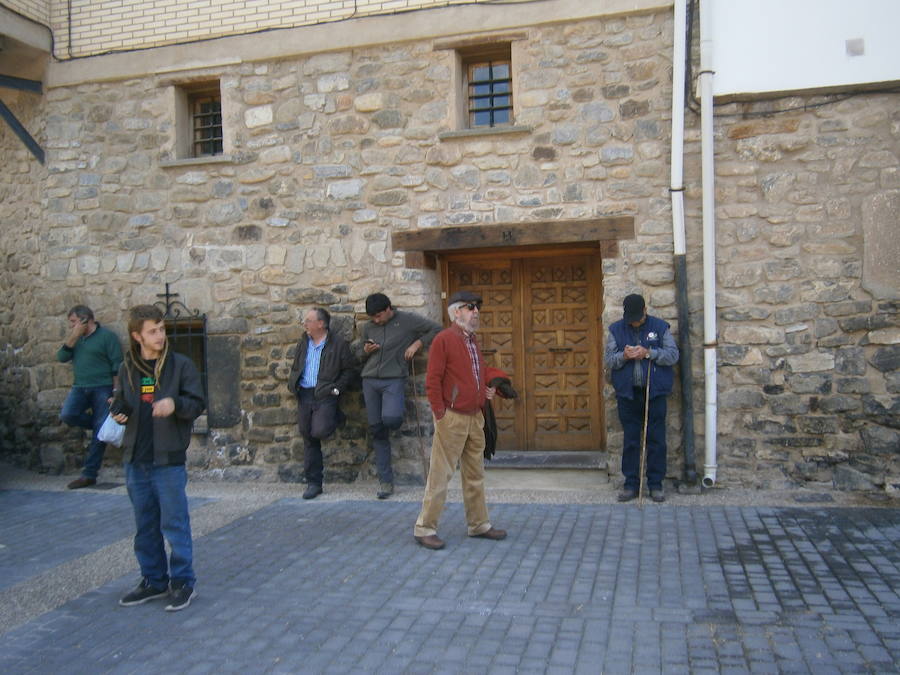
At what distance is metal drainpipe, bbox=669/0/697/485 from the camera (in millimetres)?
6969

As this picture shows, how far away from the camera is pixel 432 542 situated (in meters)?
5.50

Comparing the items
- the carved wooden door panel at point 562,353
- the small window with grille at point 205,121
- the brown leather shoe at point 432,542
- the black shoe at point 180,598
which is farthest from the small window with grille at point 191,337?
the black shoe at point 180,598

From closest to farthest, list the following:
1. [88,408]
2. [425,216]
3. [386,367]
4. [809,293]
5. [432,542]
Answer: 1. [432,542]
2. [809,293]
3. [386,367]
4. [425,216]
5. [88,408]

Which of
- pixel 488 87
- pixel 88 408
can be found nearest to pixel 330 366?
pixel 88 408

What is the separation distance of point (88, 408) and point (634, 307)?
5366 millimetres

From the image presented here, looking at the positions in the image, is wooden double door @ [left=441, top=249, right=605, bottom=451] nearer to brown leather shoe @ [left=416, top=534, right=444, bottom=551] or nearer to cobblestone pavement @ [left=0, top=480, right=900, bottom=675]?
cobblestone pavement @ [left=0, top=480, right=900, bottom=675]

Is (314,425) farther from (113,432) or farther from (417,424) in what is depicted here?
(113,432)

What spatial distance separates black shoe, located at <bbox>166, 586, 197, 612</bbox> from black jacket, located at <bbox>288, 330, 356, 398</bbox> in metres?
2.96

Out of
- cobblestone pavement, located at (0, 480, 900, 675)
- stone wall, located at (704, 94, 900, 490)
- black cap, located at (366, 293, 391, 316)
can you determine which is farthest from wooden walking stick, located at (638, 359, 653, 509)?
black cap, located at (366, 293, 391, 316)

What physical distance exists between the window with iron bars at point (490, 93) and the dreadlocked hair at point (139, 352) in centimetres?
423

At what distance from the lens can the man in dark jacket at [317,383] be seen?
738 cm

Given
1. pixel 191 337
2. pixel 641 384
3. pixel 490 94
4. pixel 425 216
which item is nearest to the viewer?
pixel 641 384

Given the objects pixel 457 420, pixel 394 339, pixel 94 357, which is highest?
pixel 394 339

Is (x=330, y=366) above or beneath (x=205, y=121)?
beneath
